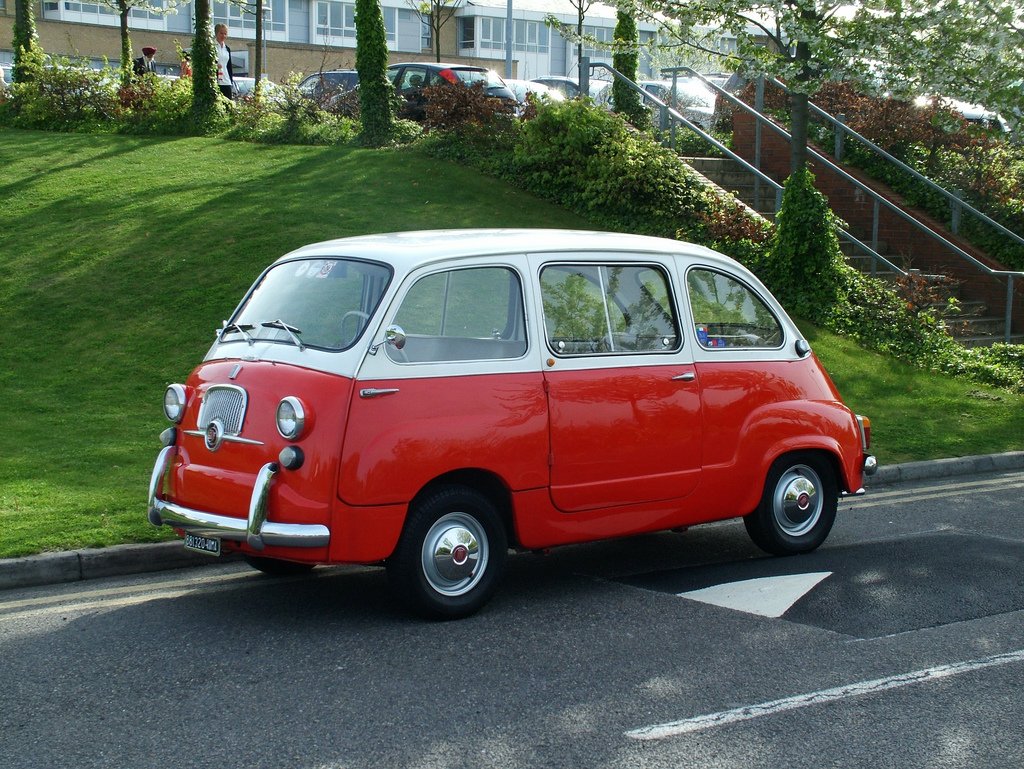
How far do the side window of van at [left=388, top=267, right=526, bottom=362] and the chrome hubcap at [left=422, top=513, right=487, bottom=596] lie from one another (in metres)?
0.87

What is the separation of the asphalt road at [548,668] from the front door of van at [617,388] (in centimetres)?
67

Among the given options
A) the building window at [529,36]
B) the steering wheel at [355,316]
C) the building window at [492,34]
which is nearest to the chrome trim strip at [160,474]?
the steering wheel at [355,316]

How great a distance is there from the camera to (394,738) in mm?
4879

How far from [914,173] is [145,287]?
451 inches

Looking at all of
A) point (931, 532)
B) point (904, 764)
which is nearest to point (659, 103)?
point (931, 532)

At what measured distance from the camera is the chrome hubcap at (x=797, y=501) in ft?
26.1

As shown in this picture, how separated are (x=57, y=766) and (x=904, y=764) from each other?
3185mm

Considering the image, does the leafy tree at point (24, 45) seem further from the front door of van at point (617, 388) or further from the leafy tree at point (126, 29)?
the front door of van at point (617, 388)

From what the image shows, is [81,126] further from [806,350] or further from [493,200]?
[806,350]

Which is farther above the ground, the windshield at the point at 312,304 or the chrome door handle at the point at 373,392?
the windshield at the point at 312,304

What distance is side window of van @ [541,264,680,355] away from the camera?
22.8 feet

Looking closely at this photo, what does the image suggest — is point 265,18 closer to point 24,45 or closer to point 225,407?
point 24,45

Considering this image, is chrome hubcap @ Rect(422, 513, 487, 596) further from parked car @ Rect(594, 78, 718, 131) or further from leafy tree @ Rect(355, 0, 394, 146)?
parked car @ Rect(594, 78, 718, 131)

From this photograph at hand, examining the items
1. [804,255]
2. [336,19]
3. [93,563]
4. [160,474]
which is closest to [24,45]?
[804,255]
